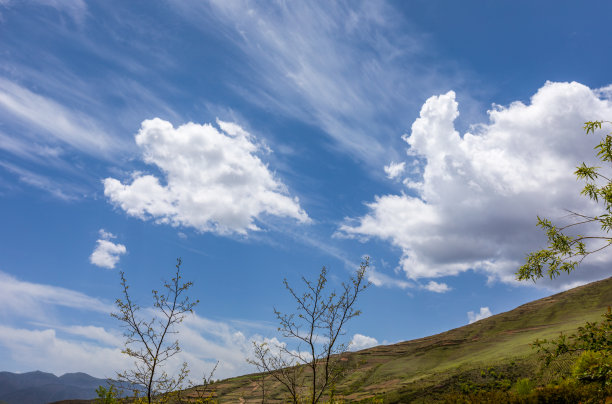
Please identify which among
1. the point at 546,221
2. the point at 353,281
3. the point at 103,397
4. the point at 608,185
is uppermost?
the point at 608,185

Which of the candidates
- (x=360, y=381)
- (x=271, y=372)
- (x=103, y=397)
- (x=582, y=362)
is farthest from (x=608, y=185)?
(x=360, y=381)

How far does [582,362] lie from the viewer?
20.9 m

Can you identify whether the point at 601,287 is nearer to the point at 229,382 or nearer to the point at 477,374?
the point at 477,374

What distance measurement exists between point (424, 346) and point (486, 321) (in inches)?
983

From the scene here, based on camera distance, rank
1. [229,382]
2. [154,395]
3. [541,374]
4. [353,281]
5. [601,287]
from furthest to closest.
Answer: [601,287], [229,382], [541,374], [353,281], [154,395]

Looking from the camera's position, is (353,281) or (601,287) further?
(601,287)

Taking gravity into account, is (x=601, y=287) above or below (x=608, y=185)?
above

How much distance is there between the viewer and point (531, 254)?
460 inches

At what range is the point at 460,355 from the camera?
2736 inches

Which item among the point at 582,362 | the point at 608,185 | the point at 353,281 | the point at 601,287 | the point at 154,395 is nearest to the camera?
the point at 608,185

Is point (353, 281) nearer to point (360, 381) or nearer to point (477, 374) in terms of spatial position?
point (477, 374)

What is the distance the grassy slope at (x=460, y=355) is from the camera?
148 feet

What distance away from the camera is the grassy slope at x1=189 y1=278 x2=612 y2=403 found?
45.2 meters

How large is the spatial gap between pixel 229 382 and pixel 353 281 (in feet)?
269
